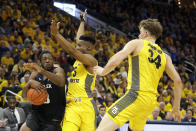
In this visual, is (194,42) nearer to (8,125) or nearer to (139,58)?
(8,125)

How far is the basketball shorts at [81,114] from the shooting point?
487cm

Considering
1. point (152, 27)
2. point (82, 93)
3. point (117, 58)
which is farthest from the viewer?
point (82, 93)

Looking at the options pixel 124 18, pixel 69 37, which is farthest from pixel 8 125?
pixel 124 18

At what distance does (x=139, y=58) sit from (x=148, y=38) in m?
0.37

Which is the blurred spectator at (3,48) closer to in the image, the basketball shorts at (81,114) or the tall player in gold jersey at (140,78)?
the basketball shorts at (81,114)

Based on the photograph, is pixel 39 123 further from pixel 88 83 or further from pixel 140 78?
pixel 140 78

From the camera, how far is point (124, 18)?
21.4 meters

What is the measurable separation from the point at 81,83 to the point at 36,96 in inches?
28.9

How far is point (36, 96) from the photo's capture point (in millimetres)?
4707

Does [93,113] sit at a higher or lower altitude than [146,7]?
lower

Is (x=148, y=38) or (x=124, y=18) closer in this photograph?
(x=148, y=38)

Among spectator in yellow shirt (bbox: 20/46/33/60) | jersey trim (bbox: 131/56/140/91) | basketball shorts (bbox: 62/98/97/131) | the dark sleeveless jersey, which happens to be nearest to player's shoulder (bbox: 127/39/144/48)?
jersey trim (bbox: 131/56/140/91)

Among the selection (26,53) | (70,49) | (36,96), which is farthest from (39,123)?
(26,53)

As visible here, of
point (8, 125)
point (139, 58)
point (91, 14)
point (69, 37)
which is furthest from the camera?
point (91, 14)
